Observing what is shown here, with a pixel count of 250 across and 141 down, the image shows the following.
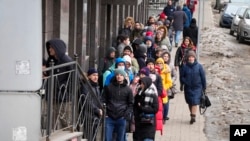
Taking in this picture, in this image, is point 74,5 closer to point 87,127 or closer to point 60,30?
point 60,30

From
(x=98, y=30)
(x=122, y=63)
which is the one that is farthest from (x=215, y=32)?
(x=122, y=63)

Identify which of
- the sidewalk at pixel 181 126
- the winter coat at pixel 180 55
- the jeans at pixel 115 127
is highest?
the winter coat at pixel 180 55

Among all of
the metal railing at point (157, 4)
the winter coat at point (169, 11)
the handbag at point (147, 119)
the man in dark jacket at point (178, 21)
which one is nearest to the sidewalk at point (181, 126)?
the handbag at point (147, 119)

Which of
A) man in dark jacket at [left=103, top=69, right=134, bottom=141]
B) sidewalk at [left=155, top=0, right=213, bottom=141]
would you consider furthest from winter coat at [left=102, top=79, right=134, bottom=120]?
sidewalk at [left=155, top=0, right=213, bottom=141]

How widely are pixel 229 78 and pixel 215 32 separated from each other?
1274 cm

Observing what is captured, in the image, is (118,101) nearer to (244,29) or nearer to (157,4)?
(244,29)

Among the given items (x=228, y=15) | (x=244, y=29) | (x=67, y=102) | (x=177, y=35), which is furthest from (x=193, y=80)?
(x=228, y=15)

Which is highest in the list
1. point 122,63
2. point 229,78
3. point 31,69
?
point 31,69

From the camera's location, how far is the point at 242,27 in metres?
30.9

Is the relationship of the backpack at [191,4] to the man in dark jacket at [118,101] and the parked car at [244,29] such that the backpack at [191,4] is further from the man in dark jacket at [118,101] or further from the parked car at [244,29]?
the man in dark jacket at [118,101]

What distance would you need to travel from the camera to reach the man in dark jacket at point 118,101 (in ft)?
31.4

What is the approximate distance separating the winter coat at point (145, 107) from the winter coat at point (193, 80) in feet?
10.9

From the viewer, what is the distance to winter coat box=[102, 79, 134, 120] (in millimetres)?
9586

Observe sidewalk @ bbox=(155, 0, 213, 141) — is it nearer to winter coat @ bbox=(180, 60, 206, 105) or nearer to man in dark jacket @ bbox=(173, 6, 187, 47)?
winter coat @ bbox=(180, 60, 206, 105)
